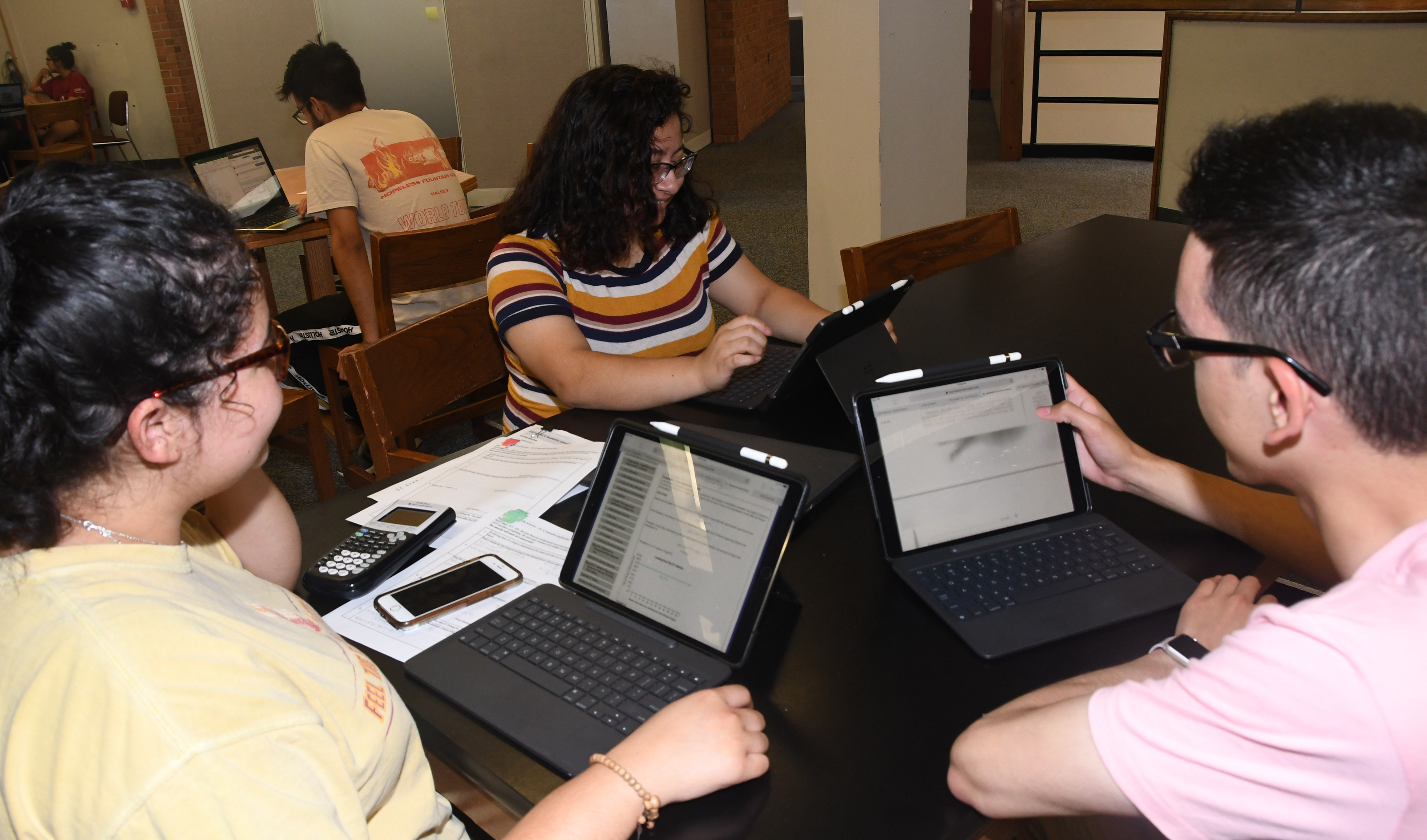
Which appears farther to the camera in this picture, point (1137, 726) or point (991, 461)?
point (991, 461)

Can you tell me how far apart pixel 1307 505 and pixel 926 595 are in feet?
1.23

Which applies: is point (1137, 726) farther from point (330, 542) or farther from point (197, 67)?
point (197, 67)

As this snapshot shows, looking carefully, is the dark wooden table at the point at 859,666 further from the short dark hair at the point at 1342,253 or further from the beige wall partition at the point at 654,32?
the beige wall partition at the point at 654,32

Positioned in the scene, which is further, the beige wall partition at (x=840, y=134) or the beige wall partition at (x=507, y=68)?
the beige wall partition at (x=507, y=68)

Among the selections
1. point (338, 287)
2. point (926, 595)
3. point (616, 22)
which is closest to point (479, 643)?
point (926, 595)

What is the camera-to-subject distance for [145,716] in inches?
24.4

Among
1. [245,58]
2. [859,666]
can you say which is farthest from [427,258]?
[245,58]

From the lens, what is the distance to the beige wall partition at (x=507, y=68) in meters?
6.06

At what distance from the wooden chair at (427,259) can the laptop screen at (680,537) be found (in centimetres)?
145

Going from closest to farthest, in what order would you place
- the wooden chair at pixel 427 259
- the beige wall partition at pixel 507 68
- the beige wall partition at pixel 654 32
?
the wooden chair at pixel 427 259 → the beige wall partition at pixel 507 68 → the beige wall partition at pixel 654 32

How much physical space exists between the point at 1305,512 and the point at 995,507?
1.17ft

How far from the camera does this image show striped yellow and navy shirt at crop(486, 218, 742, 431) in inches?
66.3

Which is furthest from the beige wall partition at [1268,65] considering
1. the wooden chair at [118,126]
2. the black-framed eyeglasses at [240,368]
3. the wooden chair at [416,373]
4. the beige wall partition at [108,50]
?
the beige wall partition at [108,50]

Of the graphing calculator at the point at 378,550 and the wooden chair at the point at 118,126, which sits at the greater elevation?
the wooden chair at the point at 118,126
